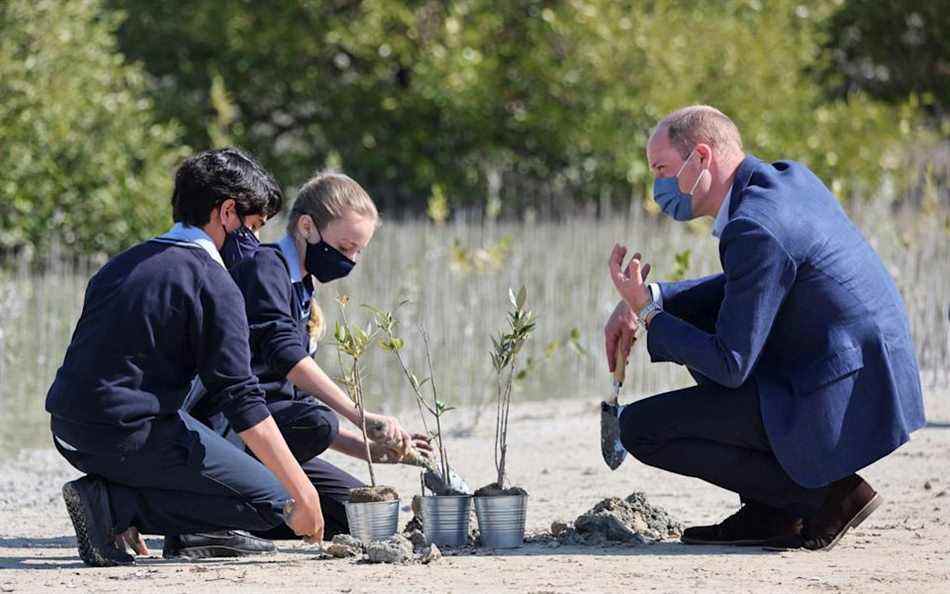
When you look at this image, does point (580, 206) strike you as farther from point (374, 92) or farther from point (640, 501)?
point (640, 501)

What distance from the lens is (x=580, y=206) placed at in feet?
64.6

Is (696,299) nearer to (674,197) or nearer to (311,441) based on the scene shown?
(674,197)

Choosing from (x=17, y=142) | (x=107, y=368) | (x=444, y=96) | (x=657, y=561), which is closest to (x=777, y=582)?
(x=657, y=561)

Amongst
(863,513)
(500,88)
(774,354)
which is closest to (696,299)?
(774,354)

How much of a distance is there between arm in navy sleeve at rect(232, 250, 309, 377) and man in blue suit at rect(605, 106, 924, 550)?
103 centimetres

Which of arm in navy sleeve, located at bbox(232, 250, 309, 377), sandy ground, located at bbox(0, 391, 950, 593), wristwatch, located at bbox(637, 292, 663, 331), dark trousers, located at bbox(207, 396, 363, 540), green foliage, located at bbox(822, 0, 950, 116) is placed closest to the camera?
sandy ground, located at bbox(0, 391, 950, 593)

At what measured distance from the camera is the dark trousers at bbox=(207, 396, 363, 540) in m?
5.34

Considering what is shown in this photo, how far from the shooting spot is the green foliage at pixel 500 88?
59.0 ft

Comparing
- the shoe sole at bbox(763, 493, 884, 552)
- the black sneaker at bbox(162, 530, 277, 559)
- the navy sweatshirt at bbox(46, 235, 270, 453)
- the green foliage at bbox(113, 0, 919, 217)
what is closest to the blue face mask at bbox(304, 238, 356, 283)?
the navy sweatshirt at bbox(46, 235, 270, 453)

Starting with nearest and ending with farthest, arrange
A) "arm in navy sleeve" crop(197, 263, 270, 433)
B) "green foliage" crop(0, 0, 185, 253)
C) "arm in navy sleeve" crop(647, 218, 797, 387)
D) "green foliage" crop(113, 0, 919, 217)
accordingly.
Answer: "arm in navy sleeve" crop(197, 263, 270, 433), "arm in navy sleeve" crop(647, 218, 797, 387), "green foliage" crop(0, 0, 185, 253), "green foliage" crop(113, 0, 919, 217)

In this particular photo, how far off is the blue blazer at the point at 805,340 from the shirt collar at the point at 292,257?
47.7 inches

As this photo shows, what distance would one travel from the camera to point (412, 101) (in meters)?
19.9

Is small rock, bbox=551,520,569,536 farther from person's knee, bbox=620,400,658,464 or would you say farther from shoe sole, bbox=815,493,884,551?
shoe sole, bbox=815,493,884,551

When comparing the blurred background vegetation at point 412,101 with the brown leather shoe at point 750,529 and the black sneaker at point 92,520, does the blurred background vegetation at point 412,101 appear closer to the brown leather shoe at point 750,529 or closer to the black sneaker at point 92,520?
the brown leather shoe at point 750,529
